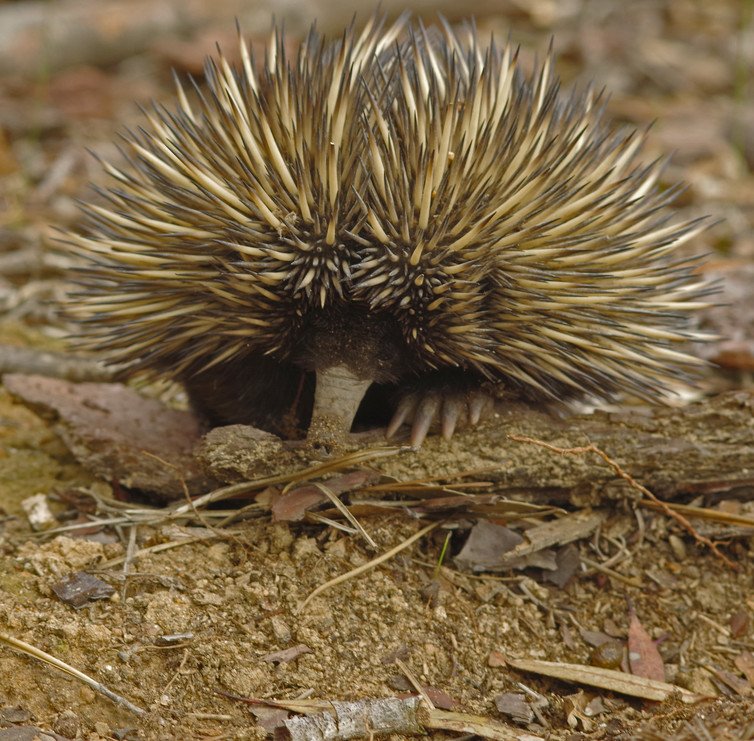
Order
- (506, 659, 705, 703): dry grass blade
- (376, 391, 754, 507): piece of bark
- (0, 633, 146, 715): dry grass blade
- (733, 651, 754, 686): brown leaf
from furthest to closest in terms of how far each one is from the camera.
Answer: (376, 391, 754, 507): piece of bark < (733, 651, 754, 686): brown leaf < (506, 659, 705, 703): dry grass blade < (0, 633, 146, 715): dry grass blade

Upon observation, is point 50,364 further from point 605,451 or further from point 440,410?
point 605,451

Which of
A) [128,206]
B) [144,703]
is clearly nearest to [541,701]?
[144,703]

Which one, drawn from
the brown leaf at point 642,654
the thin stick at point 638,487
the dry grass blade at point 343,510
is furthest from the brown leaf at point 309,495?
the brown leaf at point 642,654

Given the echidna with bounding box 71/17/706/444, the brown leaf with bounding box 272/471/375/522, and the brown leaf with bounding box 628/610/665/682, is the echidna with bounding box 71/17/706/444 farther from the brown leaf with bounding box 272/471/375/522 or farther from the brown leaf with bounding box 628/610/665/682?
the brown leaf with bounding box 628/610/665/682

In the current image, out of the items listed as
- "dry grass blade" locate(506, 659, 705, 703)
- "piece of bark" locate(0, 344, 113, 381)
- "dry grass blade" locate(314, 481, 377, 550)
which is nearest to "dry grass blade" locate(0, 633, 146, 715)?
"dry grass blade" locate(314, 481, 377, 550)

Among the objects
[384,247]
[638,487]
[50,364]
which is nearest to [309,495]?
[384,247]

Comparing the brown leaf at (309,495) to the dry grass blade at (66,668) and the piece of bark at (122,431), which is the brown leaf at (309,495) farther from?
the dry grass blade at (66,668)
